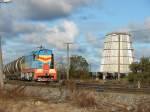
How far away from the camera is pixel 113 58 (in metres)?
115

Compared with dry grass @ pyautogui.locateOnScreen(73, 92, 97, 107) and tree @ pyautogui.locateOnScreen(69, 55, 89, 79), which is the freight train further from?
tree @ pyautogui.locateOnScreen(69, 55, 89, 79)

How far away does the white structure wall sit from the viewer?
114 metres

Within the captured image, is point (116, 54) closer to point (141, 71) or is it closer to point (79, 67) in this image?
point (79, 67)

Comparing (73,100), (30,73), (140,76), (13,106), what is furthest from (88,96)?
(140,76)

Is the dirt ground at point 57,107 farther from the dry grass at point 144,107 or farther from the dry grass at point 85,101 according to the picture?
the dry grass at point 85,101

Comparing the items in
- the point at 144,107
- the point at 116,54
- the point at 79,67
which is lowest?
the point at 144,107

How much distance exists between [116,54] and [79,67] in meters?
19.4

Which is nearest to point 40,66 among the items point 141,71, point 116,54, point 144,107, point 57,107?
point 57,107

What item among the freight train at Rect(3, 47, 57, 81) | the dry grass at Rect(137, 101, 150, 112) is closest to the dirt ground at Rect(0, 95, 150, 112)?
the dry grass at Rect(137, 101, 150, 112)

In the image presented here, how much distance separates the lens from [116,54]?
114562 mm

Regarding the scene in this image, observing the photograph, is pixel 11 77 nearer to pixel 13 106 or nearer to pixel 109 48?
pixel 13 106

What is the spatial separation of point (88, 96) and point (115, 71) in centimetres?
9953

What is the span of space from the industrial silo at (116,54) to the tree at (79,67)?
13219mm

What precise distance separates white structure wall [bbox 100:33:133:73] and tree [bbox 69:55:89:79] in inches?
566
